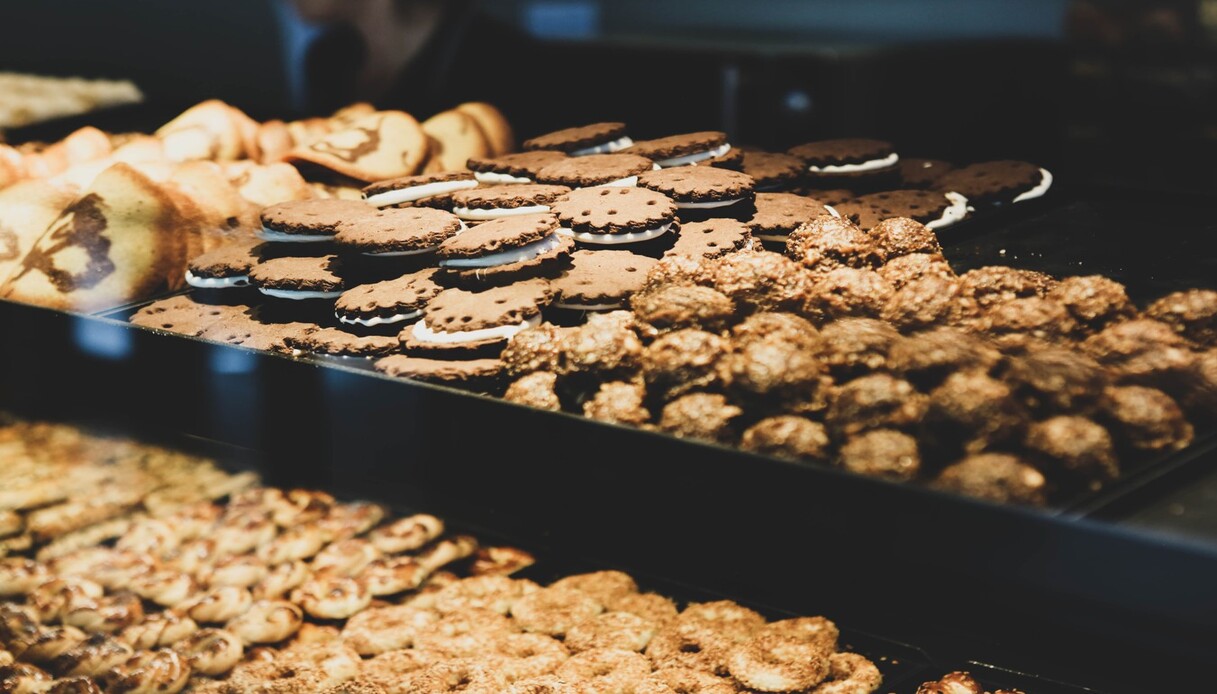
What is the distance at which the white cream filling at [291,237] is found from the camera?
1.70 m

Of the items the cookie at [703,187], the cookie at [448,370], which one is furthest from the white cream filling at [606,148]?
the cookie at [448,370]

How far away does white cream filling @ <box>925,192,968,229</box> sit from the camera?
5.58 feet

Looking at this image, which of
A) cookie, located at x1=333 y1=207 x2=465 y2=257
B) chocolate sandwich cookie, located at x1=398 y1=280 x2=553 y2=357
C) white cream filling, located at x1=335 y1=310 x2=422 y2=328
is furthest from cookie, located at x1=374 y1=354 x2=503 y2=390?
cookie, located at x1=333 y1=207 x2=465 y2=257

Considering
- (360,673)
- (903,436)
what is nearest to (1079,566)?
(903,436)

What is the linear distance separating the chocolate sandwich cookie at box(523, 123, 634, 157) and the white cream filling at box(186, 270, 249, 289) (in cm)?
59

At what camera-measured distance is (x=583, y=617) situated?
1.70 metres

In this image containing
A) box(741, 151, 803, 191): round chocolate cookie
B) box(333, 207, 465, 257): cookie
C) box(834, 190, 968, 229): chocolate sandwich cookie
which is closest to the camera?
box(333, 207, 465, 257): cookie

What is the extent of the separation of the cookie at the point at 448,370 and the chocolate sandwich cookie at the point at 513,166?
2.05ft

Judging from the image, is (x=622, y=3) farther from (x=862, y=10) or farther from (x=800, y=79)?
(x=862, y=10)

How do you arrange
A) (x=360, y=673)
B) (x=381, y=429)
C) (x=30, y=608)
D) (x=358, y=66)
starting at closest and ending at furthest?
(x=381, y=429), (x=360, y=673), (x=30, y=608), (x=358, y=66)

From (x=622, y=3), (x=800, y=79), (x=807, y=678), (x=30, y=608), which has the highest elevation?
(x=622, y=3)

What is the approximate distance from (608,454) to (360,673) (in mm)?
824

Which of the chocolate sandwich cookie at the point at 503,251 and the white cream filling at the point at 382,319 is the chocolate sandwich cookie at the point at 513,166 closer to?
the chocolate sandwich cookie at the point at 503,251

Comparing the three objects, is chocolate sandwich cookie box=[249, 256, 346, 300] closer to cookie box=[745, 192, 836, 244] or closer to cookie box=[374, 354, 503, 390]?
cookie box=[374, 354, 503, 390]
